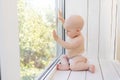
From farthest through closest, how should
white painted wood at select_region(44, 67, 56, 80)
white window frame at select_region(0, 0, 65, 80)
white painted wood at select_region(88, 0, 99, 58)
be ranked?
white painted wood at select_region(88, 0, 99, 58) → white painted wood at select_region(44, 67, 56, 80) → white window frame at select_region(0, 0, 65, 80)

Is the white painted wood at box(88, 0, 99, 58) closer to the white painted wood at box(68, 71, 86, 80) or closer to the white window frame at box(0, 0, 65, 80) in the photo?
the white painted wood at box(68, 71, 86, 80)

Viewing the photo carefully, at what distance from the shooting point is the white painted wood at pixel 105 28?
1546 mm

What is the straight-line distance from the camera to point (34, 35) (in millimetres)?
922

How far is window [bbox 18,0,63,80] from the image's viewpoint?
A: 717 mm

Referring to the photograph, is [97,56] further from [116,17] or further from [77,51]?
[77,51]

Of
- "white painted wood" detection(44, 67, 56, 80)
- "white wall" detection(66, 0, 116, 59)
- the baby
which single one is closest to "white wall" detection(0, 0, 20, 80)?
"white painted wood" detection(44, 67, 56, 80)

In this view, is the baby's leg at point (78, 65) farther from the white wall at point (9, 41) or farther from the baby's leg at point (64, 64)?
the white wall at point (9, 41)

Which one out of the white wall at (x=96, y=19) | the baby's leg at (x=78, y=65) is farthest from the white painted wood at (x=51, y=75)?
the white wall at (x=96, y=19)

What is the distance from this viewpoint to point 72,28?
1.12 m

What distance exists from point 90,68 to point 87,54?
0.46 m

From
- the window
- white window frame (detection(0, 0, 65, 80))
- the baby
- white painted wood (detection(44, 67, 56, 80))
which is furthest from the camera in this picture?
the baby

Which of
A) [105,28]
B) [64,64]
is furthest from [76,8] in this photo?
[64,64]

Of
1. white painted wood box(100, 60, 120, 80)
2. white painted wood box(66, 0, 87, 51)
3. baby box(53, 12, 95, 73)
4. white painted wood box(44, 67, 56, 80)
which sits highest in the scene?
white painted wood box(66, 0, 87, 51)

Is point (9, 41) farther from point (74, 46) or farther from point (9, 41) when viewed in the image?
point (74, 46)
